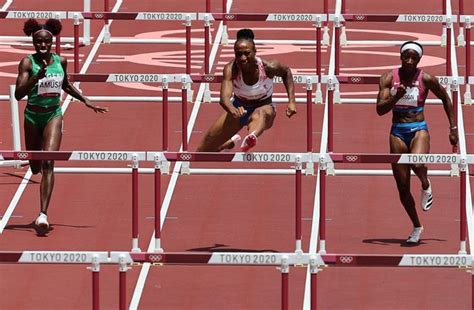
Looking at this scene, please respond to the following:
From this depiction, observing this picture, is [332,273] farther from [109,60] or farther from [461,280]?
[109,60]

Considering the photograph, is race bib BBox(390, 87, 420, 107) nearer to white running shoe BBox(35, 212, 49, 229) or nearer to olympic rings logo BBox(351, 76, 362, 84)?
olympic rings logo BBox(351, 76, 362, 84)

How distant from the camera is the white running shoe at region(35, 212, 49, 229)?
20062 mm

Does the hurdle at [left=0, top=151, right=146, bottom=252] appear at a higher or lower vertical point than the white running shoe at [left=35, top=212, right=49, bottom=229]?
lower

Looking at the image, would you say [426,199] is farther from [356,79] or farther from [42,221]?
[42,221]

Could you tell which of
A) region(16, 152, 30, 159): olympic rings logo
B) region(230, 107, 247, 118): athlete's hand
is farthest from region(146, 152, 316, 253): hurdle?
region(230, 107, 247, 118): athlete's hand

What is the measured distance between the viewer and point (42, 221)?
789 inches

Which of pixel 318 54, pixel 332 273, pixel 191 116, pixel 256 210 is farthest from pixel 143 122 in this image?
pixel 332 273

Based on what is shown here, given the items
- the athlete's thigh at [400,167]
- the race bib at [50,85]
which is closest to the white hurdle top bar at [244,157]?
the athlete's thigh at [400,167]

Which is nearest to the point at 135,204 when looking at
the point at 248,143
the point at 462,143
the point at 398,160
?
the point at 248,143

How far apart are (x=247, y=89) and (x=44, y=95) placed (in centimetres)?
190

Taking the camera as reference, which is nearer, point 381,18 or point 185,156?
point 185,156

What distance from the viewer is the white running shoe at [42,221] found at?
20062 mm

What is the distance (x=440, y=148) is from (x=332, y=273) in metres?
4.53

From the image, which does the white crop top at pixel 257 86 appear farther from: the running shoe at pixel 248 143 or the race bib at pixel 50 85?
the race bib at pixel 50 85
